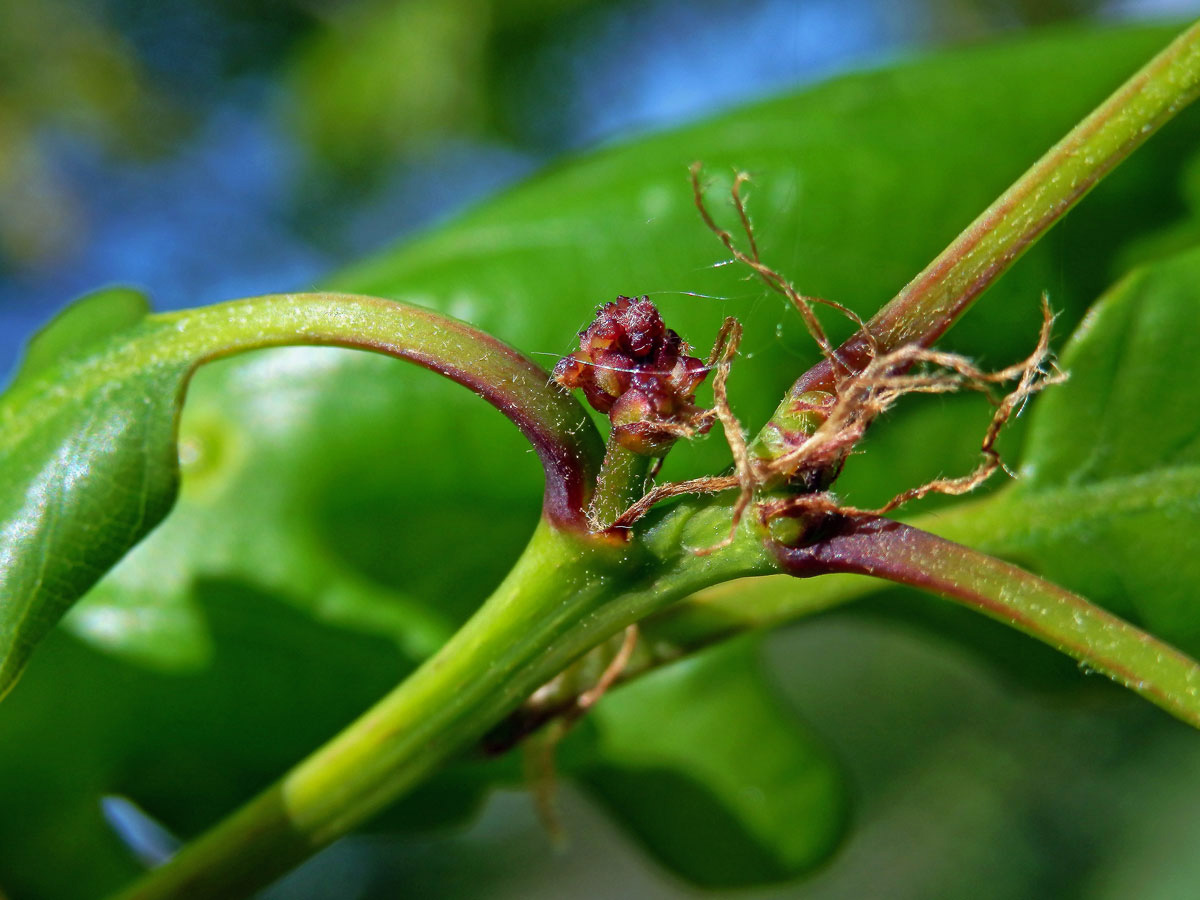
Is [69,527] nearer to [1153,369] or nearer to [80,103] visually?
[1153,369]

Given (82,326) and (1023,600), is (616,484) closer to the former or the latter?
(1023,600)

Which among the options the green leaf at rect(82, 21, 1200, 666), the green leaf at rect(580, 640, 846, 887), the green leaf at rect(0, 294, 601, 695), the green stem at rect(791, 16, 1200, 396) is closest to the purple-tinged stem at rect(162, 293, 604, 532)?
the green leaf at rect(0, 294, 601, 695)

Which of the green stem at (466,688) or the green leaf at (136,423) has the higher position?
the green leaf at (136,423)

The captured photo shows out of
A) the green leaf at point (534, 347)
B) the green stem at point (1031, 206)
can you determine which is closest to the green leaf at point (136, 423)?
the green stem at point (1031, 206)

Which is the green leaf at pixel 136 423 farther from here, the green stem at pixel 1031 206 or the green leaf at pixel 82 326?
the green stem at pixel 1031 206

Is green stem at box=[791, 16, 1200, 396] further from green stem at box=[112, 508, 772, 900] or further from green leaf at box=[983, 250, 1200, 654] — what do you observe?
green leaf at box=[983, 250, 1200, 654]

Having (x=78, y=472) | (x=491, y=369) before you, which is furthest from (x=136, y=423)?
(x=491, y=369)
